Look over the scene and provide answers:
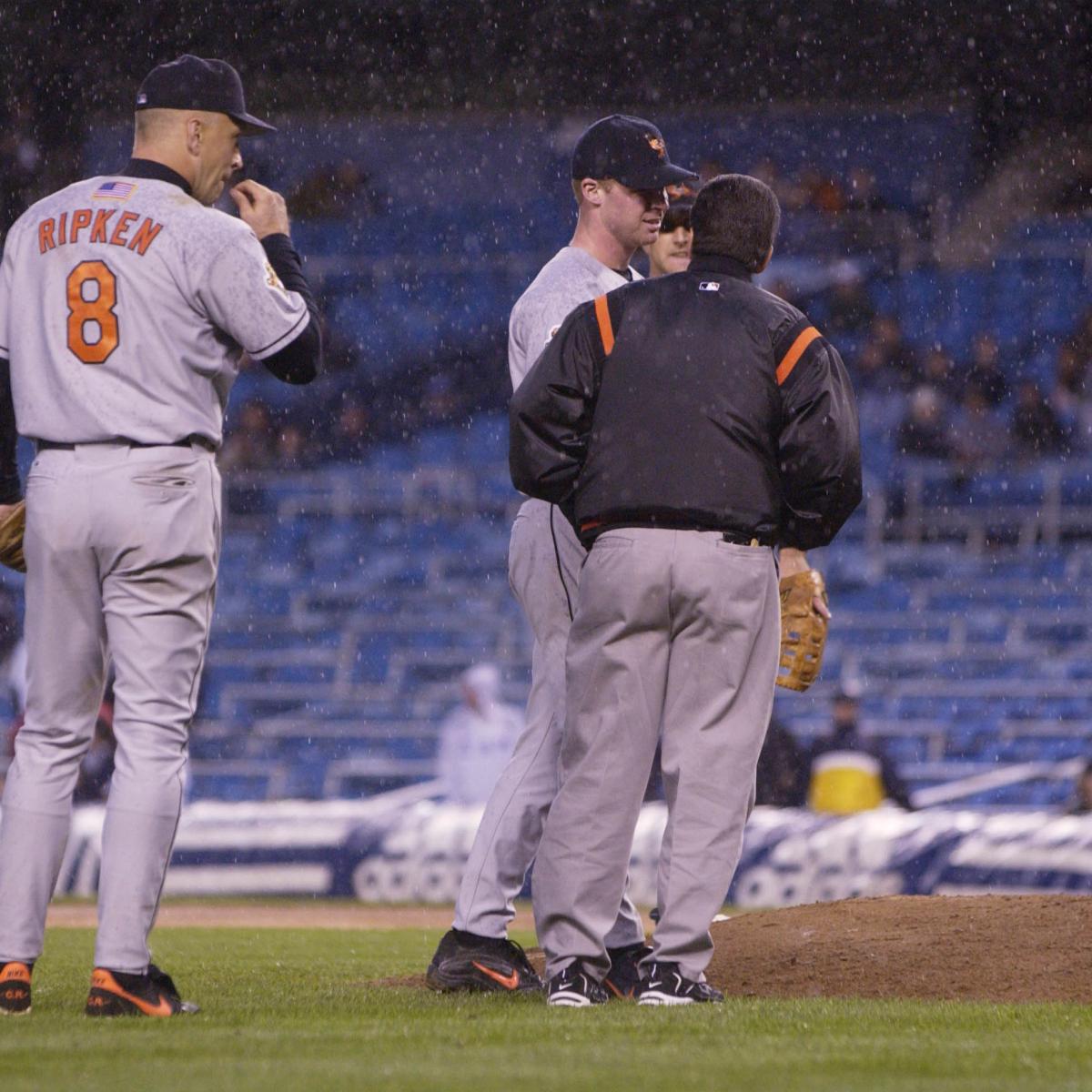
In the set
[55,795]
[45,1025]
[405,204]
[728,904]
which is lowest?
[728,904]

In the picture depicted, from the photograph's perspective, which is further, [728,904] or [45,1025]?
[728,904]

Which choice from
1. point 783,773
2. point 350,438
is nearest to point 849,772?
point 783,773

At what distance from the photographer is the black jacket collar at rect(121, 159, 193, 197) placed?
12.9 feet

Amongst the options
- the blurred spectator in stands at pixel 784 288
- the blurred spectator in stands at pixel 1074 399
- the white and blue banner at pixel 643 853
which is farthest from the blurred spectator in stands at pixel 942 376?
the white and blue banner at pixel 643 853

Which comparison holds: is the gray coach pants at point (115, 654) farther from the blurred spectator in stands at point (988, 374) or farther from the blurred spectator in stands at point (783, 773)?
the blurred spectator in stands at point (988, 374)

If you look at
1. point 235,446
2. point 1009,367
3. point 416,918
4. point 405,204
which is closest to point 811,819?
point 416,918

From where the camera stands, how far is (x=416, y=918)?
32.7ft

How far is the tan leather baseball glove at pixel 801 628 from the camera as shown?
14.2 ft

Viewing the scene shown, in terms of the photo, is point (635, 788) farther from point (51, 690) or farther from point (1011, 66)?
point (1011, 66)

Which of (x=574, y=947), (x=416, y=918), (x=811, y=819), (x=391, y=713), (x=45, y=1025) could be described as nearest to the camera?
(x=45, y=1025)

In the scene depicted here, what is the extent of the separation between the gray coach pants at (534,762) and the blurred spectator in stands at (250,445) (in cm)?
1270

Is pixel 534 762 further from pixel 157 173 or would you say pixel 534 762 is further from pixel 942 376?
pixel 942 376

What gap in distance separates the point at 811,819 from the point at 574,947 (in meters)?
7.07

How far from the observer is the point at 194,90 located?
3.90 m
